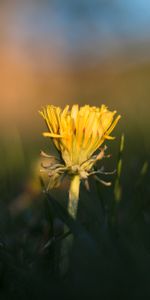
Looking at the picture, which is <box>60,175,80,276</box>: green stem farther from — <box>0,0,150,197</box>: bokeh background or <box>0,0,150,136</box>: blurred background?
<box>0,0,150,136</box>: blurred background

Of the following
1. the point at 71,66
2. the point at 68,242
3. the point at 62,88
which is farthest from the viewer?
the point at 71,66

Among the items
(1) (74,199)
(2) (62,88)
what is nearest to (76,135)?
(1) (74,199)

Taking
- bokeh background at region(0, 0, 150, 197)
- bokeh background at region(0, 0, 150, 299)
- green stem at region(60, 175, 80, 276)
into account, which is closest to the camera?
green stem at region(60, 175, 80, 276)

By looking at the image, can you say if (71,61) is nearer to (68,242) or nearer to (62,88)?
(62,88)

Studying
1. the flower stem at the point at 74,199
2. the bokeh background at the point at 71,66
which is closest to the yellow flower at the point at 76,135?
the flower stem at the point at 74,199

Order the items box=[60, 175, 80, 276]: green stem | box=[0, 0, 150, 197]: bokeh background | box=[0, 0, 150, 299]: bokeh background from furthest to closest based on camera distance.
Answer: box=[0, 0, 150, 197]: bokeh background < box=[0, 0, 150, 299]: bokeh background < box=[60, 175, 80, 276]: green stem

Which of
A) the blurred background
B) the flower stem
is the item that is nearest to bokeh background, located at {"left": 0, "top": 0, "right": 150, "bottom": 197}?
the blurred background

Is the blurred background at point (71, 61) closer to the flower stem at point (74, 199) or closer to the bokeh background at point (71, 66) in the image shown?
the bokeh background at point (71, 66)

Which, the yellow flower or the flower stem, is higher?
the yellow flower
